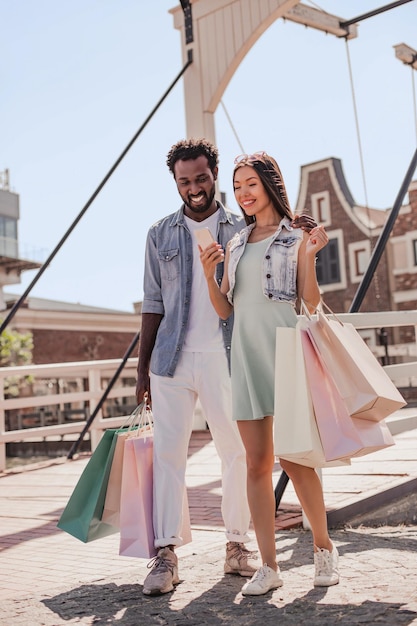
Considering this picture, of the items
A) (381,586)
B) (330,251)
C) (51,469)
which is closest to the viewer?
(381,586)

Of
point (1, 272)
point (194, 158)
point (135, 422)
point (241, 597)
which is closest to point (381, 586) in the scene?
point (241, 597)

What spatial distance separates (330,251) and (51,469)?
23849 mm

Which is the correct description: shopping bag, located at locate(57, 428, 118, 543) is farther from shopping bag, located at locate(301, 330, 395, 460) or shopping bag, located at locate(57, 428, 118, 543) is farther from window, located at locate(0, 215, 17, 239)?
window, located at locate(0, 215, 17, 239)

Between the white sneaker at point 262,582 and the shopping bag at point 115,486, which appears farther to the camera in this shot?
the shopping bag at point 115,486

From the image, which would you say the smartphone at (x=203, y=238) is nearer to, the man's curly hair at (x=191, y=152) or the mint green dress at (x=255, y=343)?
the mint green dress at (x=255, y=343)

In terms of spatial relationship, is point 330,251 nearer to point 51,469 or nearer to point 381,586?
point 51,469

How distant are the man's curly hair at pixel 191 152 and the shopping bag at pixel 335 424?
3.44 ft

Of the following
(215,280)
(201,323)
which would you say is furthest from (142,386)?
(215,280)

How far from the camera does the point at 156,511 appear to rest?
3.28 metres

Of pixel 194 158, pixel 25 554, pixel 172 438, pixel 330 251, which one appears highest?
pixel 330 251

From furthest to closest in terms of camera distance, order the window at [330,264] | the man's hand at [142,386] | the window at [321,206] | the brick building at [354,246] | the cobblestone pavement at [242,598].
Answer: the window at [321,206], the window at [330,264], the brick building at [354,246], the man's hand at [142,386], the cobblestone pavement at [242,598]

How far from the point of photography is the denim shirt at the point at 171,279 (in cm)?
334

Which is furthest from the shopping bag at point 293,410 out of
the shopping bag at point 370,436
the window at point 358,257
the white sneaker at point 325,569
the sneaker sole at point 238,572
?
the window at point 358,257

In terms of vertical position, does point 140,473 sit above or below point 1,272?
below
